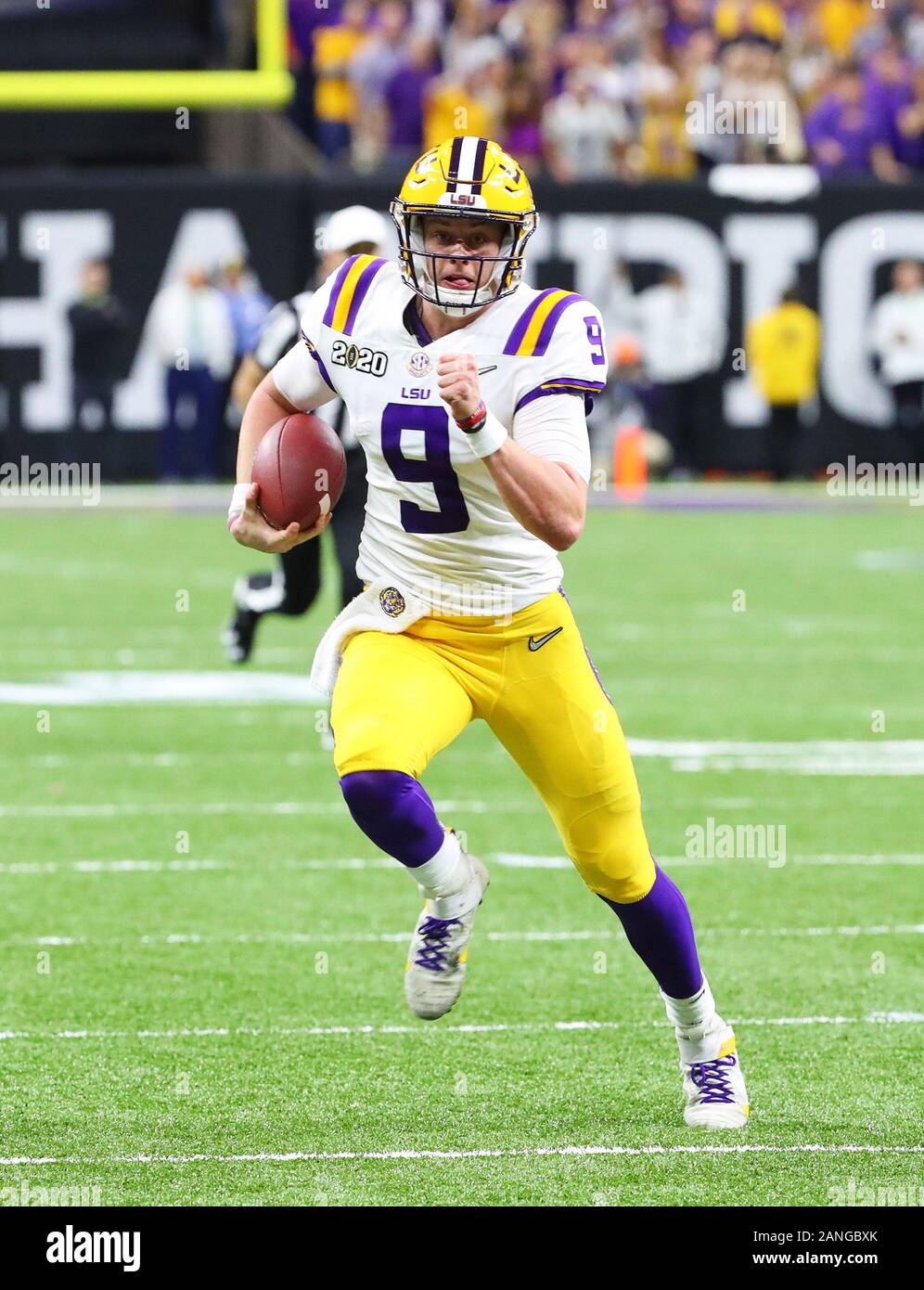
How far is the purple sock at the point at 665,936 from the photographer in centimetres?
437

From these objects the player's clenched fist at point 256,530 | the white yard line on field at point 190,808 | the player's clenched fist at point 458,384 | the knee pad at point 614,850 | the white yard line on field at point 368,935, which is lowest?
the white yard line on field at point 190,808

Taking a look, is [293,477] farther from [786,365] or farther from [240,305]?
[786,365]

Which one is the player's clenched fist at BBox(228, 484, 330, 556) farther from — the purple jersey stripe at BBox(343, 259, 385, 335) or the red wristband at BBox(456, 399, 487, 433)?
the red wristband at BBox(456, 399, 487, 433)

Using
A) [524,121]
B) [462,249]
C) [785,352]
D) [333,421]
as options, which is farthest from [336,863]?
[524,121]

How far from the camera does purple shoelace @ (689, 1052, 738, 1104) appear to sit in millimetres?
4336

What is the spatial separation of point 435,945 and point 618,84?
16.9m

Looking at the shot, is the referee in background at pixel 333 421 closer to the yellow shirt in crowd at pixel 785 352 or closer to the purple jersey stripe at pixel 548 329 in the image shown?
the purple jersey stripe at pixel 548 329

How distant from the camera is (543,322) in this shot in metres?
4.39

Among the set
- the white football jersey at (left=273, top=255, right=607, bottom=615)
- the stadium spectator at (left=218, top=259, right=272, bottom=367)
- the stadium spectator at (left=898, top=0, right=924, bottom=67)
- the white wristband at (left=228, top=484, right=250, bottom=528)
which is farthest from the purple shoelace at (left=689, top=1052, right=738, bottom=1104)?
the stadium spectator at (left=898, top=0, right=924, bottom=67)

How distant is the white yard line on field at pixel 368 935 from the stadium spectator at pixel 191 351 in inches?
535

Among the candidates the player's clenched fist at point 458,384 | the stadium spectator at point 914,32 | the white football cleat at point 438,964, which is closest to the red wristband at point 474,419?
the player's clenched fist at point 458,384

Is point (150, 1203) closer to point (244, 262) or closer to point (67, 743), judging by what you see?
point (67, 743)

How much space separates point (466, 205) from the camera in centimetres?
431
